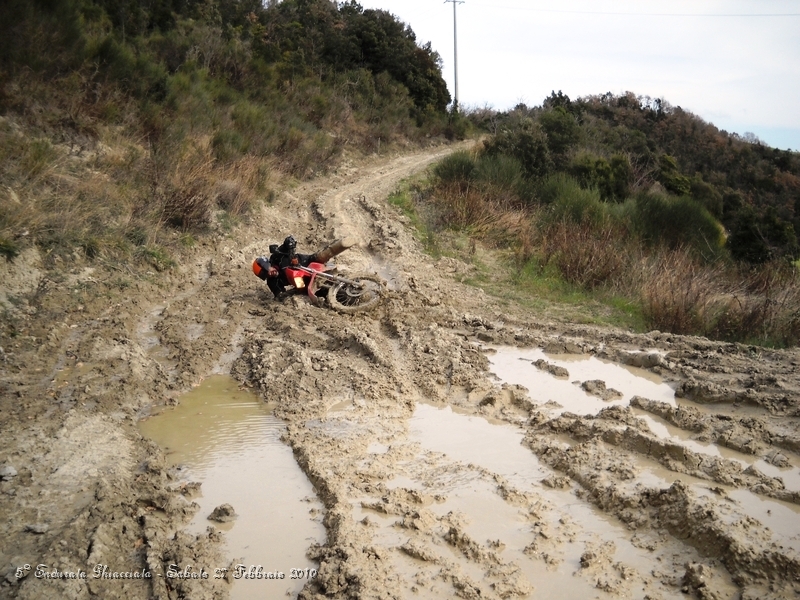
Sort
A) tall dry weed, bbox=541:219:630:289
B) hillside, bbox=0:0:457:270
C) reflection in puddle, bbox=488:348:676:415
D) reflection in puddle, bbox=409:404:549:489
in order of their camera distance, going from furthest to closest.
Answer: tall dry weed, bbox=541:219:630:289, hillside, bbox=0:0:457:270, reflection in puddle, bbox=488:348:676:415, reflection in puddle, bbox=409:404:549:489

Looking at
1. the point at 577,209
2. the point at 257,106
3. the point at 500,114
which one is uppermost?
the point at 500,114

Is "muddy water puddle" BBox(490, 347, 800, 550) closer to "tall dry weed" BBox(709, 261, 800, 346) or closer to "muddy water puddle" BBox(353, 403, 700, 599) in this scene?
"muddy water puddle" BBox(353, 403, 700, 599)

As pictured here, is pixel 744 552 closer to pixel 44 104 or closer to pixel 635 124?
pixel 44 104

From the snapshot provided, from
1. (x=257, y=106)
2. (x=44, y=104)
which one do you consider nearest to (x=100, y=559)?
(x=44, y=104)

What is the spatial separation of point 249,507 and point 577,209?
11341 millimetres

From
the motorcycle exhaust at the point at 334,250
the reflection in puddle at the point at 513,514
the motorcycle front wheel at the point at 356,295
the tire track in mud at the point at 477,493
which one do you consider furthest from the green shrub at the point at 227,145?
A: the reflection in puddle at the point at 513,514

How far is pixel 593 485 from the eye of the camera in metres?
4.45

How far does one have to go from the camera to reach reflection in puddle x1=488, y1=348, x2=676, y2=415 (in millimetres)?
6164

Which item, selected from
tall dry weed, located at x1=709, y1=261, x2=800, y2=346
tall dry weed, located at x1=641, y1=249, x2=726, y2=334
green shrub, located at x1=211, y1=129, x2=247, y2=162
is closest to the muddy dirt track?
tall dry weed, located at x1=641, y1=249, x2=726, y2=334

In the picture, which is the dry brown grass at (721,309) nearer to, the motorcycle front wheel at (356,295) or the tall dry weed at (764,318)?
the tall dry weed at (764,318)

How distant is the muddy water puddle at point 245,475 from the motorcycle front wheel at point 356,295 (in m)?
2.19

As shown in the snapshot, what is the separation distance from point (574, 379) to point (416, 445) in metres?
2.33

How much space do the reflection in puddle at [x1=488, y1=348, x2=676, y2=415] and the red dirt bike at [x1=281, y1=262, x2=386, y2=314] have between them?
1941 mm

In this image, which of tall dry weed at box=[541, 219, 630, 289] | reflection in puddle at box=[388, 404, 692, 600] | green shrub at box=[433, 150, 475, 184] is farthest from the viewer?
green shrub at box=[433, 150, 475, 184]
